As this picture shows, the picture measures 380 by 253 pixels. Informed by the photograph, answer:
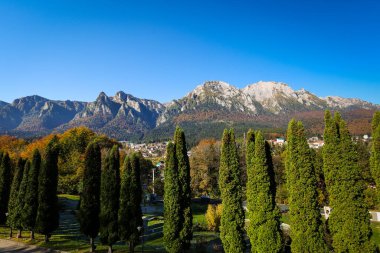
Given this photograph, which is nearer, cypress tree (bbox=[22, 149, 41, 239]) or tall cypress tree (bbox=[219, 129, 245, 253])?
tall cypress tree (bbox=[219, 129, 245, 253])

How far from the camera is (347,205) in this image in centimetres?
1364

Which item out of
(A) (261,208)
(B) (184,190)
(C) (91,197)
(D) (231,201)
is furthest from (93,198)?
(A) (261,208)

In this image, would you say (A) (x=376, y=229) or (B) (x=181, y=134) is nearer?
(B) (x=181, y=134)

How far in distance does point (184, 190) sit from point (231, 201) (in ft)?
10.4

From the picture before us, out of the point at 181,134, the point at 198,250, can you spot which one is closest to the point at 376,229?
the point at 198,250

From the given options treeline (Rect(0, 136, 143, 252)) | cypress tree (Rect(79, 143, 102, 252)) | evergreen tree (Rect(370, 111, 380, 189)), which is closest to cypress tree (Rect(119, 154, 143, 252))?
treeline (Rect(0, 136, 143, 252))

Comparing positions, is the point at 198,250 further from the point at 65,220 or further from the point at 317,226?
the point at 65,220

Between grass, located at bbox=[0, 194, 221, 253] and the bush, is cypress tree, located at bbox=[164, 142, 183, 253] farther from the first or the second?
the bush

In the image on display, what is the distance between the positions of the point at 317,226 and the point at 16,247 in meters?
22.2

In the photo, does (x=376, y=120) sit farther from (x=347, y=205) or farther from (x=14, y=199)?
(x=14, y=199)

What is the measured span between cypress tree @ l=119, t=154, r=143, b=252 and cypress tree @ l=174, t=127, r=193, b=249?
11.7 ft

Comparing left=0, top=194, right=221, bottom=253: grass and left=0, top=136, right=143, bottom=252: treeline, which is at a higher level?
left=0, top=136, right=143, bottom=252: treeline

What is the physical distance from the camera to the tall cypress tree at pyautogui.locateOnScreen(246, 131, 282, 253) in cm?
1488

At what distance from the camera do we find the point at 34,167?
24.8m
